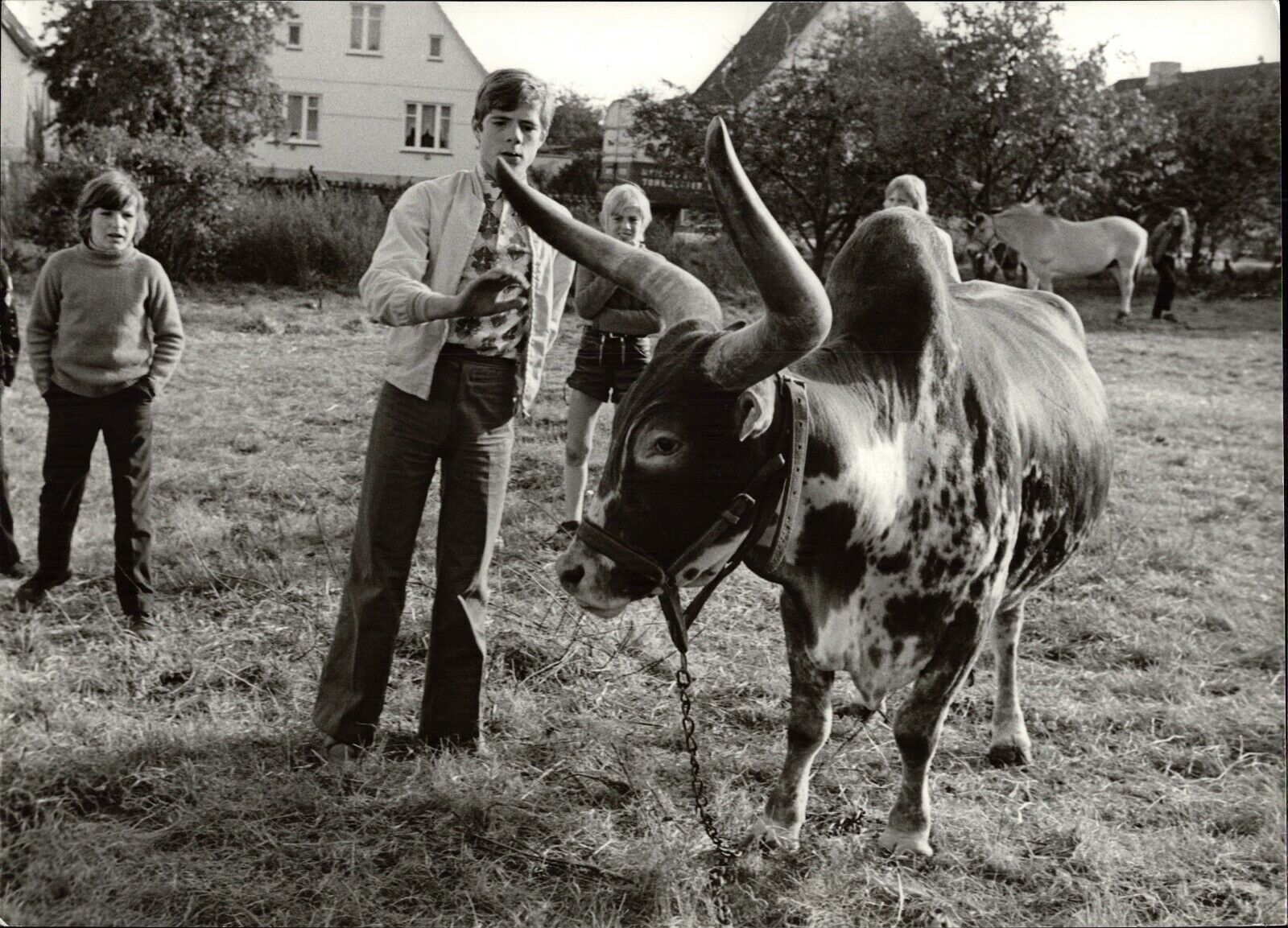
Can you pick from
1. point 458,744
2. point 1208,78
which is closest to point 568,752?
point 458,744

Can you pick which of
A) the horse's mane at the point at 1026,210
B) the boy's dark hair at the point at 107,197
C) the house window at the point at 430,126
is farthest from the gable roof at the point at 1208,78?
the boy's dark hair at the point at 107,197

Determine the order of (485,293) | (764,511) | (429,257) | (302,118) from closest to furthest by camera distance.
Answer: (764,511) → (485,293) → (429,257) → (302,118)

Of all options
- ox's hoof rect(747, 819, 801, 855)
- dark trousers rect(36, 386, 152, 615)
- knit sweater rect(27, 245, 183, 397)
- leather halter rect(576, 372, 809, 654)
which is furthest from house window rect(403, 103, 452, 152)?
ox's hoof rect(747, 819, 801, 855)

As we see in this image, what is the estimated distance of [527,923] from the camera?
2729 mm

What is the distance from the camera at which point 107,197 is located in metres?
3.96

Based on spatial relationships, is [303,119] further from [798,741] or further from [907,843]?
[907,843]

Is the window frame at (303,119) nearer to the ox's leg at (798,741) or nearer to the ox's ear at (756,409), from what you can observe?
the ox's ear at (756,409)

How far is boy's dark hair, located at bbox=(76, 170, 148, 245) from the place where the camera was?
3.89 metres

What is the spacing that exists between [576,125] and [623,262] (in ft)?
3.22

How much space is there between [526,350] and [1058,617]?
2.94m

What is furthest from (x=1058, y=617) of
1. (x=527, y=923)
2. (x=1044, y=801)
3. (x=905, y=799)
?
(x=527, y=923)

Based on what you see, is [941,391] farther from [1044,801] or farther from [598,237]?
[1044,801]

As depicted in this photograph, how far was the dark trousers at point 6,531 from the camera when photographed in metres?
4.77

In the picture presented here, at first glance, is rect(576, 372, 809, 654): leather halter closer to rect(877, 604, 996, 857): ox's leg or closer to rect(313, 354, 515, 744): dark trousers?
rect(877, 604, 996, 857): ox's leg
